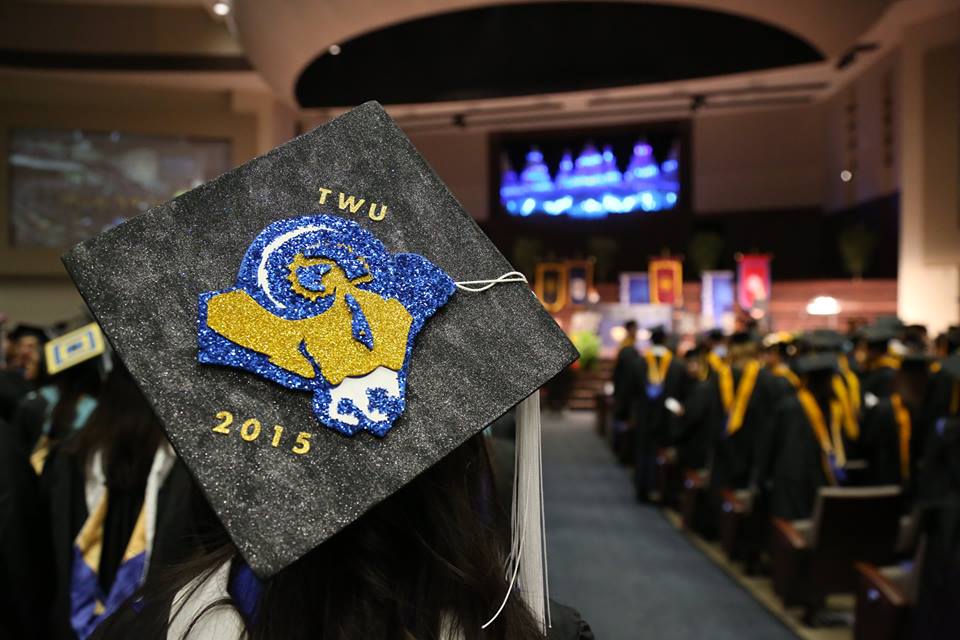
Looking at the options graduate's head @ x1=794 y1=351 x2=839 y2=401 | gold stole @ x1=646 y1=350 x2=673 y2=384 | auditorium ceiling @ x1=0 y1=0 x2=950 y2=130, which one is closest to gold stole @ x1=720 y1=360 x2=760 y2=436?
graduate's head @ x1=794 y1=351 x2=839 y2=401

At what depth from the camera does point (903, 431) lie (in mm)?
4574

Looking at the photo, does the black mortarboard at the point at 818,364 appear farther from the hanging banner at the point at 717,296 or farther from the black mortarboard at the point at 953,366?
the hanging banner at the point at 717,296

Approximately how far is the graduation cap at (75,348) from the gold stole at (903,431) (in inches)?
186

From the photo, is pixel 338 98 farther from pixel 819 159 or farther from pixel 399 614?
pixel 399 614

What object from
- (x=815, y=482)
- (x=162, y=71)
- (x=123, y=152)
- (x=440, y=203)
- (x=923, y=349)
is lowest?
(x=815, y=482)

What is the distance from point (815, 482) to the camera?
13.5 feet

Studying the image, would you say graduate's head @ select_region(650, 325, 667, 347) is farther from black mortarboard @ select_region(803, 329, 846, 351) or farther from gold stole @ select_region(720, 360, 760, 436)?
gold stole @ select_region(720, 360, 760, 436)

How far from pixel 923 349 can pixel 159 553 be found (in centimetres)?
625

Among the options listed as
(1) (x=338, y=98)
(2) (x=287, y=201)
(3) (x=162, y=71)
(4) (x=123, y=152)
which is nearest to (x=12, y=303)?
(4) (x=123, y=152)

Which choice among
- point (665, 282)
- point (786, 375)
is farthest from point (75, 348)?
point (665, 282)

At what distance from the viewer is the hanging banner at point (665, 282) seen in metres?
14.3

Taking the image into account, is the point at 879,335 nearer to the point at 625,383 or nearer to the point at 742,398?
the point at 742,398

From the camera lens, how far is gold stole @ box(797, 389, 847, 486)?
4.27 metres

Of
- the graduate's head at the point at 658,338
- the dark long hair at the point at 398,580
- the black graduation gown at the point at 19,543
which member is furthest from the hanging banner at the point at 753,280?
the dark long hair at the point at 398,580
